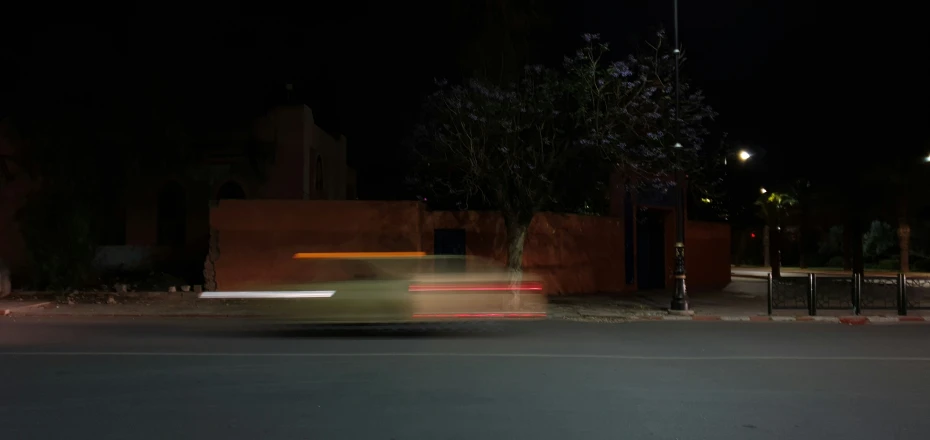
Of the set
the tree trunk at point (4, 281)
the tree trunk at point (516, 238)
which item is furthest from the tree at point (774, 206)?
the tree trunk at point (4, 281)

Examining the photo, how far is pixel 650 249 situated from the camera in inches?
1030

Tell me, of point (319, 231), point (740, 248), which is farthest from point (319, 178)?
point (740, 248)

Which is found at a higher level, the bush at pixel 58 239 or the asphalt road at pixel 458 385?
the bush at pixel 58 239

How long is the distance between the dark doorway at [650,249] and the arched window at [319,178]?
11591 millimetres

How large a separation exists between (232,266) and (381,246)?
4.30 m

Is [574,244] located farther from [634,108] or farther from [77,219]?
[77,219]

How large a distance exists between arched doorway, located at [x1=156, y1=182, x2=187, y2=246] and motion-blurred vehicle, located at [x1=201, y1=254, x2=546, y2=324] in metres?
13.5

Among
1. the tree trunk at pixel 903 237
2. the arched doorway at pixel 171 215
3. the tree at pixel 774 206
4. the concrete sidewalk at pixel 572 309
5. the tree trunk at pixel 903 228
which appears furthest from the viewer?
the tree at pixel 774 206

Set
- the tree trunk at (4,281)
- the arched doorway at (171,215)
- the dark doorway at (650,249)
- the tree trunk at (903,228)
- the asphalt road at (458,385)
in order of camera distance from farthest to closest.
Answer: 1. the tree trunk at (903,228)
2. the dark doorway at (650,249)
3. the arched doorway at (171,215)
4. the tree trunk at (4,281)
5. the asphalt road at (458,385)

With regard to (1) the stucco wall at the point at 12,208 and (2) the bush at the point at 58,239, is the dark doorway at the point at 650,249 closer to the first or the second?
(2) the bush at the point at 58,239

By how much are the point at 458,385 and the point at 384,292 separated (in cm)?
420

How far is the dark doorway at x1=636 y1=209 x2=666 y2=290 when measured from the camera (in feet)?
84.3

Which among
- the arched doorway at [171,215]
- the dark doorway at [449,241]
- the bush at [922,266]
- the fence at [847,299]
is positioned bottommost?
the bush at [922,266]

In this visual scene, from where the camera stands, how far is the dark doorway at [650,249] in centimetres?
2570
